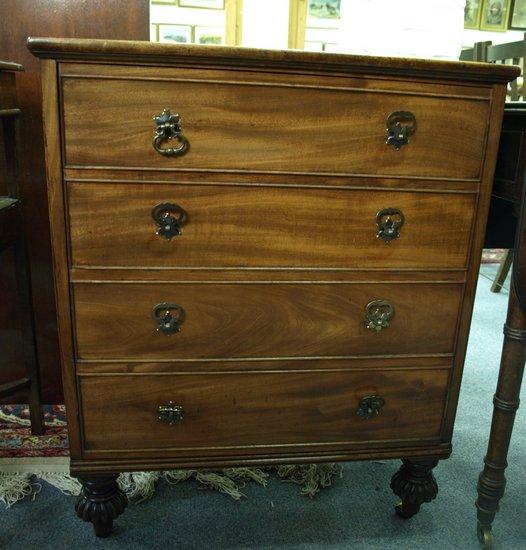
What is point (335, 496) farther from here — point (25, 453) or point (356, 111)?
point (356, 111)

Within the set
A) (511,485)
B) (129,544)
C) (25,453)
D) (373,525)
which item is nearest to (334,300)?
(373,525)

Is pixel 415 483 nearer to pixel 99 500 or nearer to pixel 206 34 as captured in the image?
pixel 99 500

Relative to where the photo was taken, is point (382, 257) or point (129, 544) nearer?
point (382, 257)

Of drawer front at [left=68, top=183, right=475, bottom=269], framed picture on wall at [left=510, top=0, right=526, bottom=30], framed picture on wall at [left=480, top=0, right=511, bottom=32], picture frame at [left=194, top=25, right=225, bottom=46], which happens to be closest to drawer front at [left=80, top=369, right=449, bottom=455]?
drawer front at [left=68, top=183, right=475, bottom=269]

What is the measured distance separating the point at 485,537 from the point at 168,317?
0.89 m

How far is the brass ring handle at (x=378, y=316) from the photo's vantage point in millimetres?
1123

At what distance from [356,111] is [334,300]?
1.17 ft

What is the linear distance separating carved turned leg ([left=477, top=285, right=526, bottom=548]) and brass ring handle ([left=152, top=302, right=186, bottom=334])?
0.70m

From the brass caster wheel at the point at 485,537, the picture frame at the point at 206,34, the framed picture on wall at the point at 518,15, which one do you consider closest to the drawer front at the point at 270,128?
the brass caster wheel at the point at 485,537

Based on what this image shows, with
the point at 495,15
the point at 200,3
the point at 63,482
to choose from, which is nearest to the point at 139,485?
the point at 63,482

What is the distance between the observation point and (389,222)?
107 centimetres

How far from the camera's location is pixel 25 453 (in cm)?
155

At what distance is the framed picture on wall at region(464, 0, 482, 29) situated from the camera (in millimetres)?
4695

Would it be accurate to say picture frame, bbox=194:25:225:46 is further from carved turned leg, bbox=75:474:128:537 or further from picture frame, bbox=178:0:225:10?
carved turned leg, bbox=75:474:128:537
